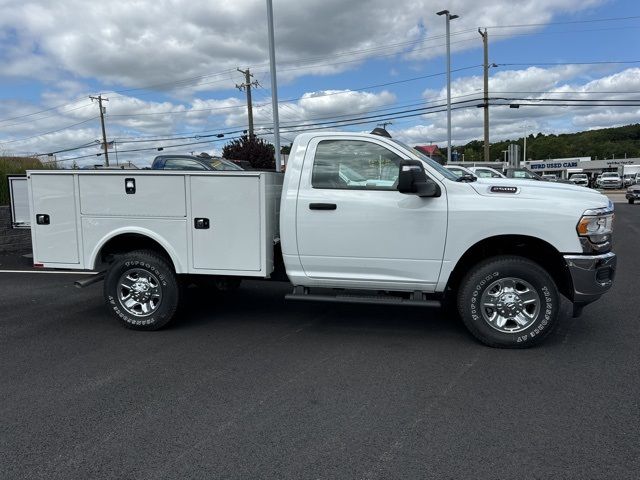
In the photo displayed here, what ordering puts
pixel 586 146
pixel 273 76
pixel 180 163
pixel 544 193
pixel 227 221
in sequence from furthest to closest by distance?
pixel 586 146 → pixel 273 76 → pixel 180 163 → pixel 227 221 → pixel 544 193

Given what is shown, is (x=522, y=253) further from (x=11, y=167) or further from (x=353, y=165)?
(x=11, y=167)

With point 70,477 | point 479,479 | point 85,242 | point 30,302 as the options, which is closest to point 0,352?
point 85,242

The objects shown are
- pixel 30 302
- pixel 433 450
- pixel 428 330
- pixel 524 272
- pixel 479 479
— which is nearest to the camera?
pixel 479 479

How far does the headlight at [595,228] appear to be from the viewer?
15.3 ft

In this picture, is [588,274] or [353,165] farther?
[353,165]

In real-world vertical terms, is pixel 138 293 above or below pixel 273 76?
below

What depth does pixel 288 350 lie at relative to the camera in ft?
16.4

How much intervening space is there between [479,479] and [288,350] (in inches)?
98.0

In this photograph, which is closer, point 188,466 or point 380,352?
point 188,466

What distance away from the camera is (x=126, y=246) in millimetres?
6039

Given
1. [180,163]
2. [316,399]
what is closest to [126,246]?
[316,399]

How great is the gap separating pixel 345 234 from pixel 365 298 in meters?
0.68

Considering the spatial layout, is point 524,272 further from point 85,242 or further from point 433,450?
point 85,242

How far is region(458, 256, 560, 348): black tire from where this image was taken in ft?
15.8
